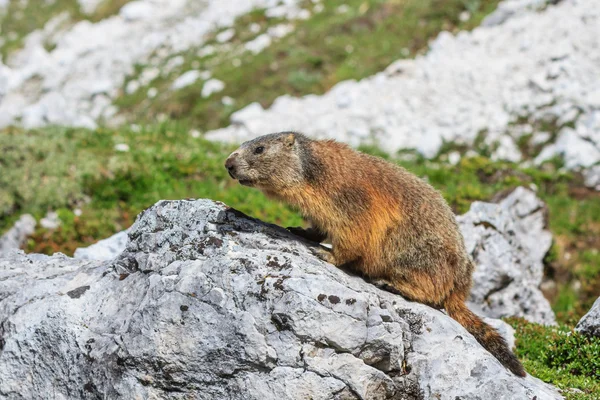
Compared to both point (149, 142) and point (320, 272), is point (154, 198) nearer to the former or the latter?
point (149, 142)

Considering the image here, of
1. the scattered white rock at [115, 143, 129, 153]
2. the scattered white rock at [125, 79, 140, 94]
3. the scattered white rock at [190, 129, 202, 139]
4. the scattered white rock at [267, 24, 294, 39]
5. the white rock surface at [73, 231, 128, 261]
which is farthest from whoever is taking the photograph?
the scattered white rock at [267, 24, 294, 39]

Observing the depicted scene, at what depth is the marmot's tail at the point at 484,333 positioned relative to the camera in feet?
24.9

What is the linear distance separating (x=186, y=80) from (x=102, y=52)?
5.95m

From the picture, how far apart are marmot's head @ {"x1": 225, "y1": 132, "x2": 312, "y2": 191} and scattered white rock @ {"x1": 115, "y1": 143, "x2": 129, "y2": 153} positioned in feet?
31.3

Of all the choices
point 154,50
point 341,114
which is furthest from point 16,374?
point 154,50

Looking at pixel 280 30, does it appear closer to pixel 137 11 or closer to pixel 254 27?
pixel 254 27

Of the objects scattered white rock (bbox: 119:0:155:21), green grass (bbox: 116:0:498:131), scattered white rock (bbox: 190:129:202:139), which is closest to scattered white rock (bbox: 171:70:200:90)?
green grass (bbox: 116:0:498:131)

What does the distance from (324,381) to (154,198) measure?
30.2 ft

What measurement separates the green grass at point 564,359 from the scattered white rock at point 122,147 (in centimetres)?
1108

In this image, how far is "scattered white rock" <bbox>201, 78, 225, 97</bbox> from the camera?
2395 cm

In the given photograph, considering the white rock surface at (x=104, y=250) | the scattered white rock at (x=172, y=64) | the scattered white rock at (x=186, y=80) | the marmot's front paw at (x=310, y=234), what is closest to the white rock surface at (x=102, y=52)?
the scattered white rock at (x=172, y=64)

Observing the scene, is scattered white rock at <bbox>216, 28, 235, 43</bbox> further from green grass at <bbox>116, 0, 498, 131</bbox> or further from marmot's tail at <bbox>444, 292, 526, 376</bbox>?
marmot's tail at <bbox>444, 292, 526, 376</bbox>

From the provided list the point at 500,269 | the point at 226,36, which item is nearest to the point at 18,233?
the point at 500,269

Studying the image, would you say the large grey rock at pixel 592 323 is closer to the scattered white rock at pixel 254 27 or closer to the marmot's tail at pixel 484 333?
the marmot's tail at pixel 484 333
